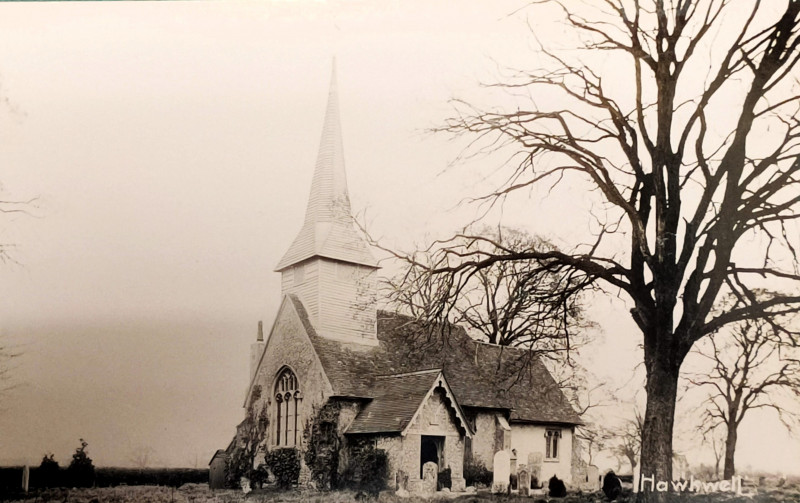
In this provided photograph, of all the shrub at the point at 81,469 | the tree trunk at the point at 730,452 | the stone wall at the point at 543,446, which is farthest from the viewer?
the stone wall at the point at 543,446

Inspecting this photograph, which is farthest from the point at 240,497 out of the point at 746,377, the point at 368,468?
the point at 746,377

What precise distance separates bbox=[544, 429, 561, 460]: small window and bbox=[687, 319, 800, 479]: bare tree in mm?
1085

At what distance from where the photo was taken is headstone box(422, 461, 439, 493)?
6.53 m

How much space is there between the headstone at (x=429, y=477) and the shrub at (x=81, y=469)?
244 centimetres

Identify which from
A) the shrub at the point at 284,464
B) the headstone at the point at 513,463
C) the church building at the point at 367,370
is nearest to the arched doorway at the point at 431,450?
the church building at the point at 367,370

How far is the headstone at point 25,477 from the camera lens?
21.8 ft

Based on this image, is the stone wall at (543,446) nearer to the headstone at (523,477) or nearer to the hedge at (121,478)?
the headstone at (523,477)

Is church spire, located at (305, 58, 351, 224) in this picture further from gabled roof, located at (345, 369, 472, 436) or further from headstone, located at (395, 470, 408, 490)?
headstone, located at (395, 470, 408, 490)

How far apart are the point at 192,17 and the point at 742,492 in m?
5.51

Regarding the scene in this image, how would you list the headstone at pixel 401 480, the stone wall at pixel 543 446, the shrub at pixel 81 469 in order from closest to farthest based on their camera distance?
1. the headstone at pixel 401 480
2. the shrub at pixel 81 469
3. the stone wall at pixel 543 446

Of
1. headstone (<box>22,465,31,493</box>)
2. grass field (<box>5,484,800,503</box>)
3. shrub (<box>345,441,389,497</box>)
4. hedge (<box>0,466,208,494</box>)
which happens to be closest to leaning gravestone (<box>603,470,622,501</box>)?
grass field (<box>5,484,800,503</box>)

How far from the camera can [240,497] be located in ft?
21.6

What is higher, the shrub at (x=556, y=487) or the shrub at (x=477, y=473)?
the shrub at (x=477, y=473)

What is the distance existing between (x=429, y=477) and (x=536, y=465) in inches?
33.6
